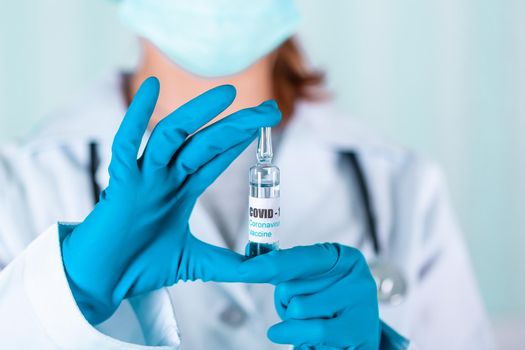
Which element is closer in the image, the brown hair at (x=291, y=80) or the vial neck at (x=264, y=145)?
the vial neck at (x=264, y=145)

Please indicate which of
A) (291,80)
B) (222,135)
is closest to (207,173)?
(222,135)

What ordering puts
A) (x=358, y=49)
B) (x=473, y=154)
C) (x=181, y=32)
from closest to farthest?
(x=181, y=32) → (x=358, y=49) → (x=473, y=154)

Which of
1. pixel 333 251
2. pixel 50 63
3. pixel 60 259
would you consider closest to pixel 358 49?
pixel 50 63

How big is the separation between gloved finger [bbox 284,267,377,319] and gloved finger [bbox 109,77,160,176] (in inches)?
9.2

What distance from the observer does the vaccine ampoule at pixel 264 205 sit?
0.67 metres

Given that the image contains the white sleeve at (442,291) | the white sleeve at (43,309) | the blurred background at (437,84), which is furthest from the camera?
the blurred background at (437,84)

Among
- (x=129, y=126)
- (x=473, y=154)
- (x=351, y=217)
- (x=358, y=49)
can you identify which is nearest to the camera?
(x=129, y=126)

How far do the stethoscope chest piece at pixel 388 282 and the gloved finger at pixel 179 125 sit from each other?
1.27 ft

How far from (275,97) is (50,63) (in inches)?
23.0

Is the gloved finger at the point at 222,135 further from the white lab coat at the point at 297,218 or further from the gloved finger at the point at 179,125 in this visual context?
the white lab coat at the point at 297,218

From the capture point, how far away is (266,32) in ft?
2.97

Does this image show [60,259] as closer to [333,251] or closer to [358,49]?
[333,251]

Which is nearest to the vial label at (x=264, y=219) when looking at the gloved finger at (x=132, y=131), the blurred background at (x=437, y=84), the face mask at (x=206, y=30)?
the gloved finger at (x=132, y=131)

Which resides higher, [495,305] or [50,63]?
[50,63]
